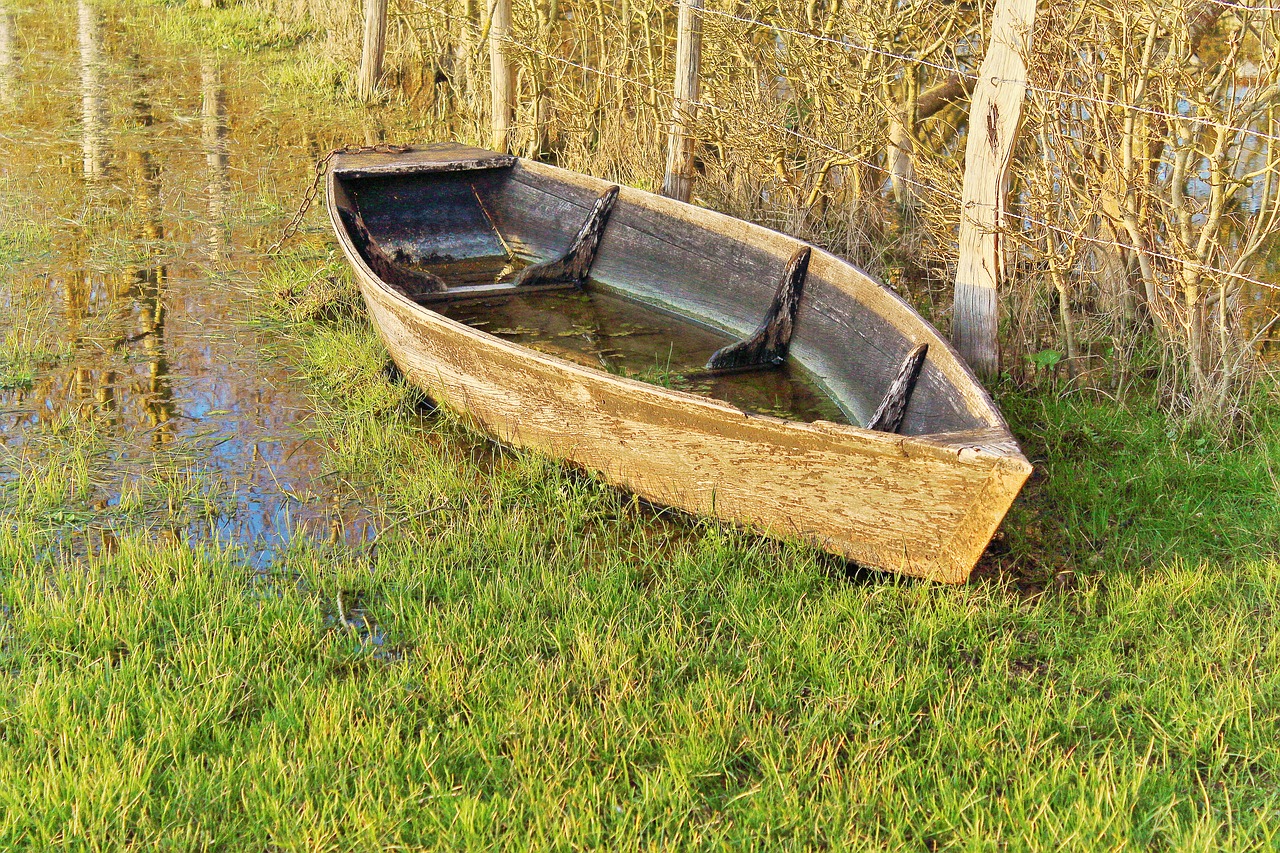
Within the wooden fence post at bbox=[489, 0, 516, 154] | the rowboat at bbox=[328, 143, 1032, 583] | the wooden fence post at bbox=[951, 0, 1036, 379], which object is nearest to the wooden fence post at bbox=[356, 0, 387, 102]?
the wooden fence post at bbox=[489, 0, 516, 154]

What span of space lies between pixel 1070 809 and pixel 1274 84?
3112 mm

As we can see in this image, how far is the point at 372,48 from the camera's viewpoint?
12016 millimetres

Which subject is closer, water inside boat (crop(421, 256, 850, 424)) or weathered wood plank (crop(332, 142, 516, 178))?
water inside boat (crop(421, 256, 850, 424))

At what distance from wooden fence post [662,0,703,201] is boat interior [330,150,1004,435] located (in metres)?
0.55

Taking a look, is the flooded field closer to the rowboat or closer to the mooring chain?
the mooring chain

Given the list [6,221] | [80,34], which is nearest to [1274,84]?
[6,221]

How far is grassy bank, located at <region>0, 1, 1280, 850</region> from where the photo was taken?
2.68 metres

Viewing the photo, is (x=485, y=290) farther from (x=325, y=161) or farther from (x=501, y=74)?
(x=501, y=74)

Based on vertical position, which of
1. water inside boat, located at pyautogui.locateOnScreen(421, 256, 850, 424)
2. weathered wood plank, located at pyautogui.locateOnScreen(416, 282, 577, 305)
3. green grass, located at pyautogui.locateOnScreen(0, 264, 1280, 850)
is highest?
weathered wood plank, located at pyautogui.locateOnScreen(416, 282, 577, 305)

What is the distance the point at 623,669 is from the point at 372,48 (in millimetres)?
10327

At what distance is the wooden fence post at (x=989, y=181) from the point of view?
4.63 meters

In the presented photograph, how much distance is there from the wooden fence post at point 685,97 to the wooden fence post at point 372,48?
6.04 meters

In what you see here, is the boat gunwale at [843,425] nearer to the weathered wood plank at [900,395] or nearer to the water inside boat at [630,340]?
the weathered wood plank at [900,395]

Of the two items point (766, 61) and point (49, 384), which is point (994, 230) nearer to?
point (766, 61)
